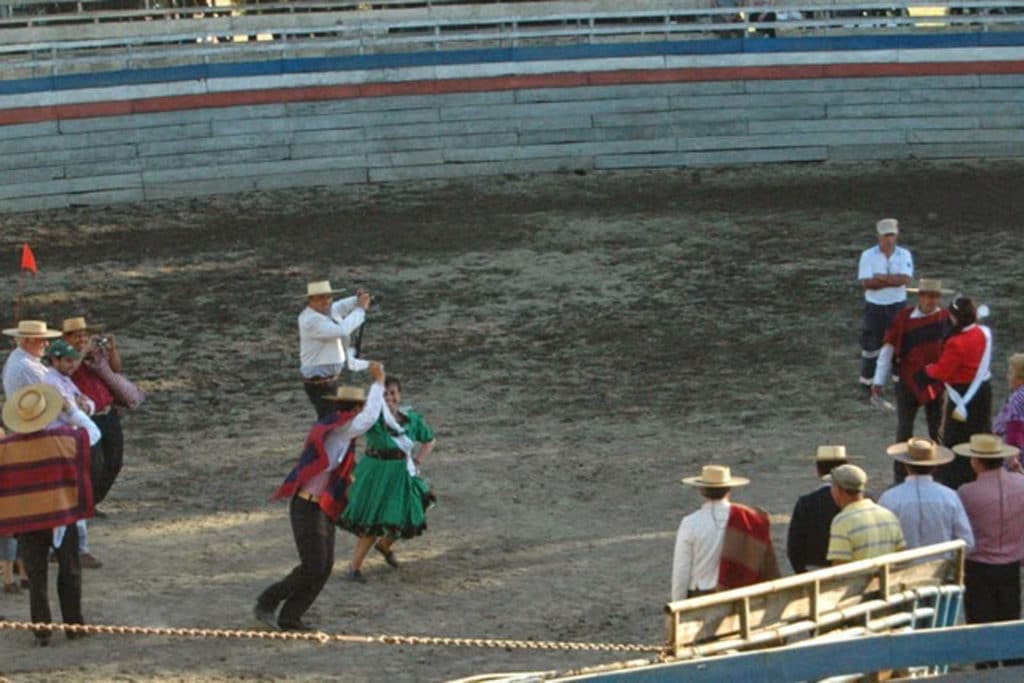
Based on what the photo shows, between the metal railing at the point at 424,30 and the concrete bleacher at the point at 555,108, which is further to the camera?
the metal railing at the point at 424,30

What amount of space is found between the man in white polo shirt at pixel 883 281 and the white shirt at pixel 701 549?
6474mm

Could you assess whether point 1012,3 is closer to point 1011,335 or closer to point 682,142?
point 682,142

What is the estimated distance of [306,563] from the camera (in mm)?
11828

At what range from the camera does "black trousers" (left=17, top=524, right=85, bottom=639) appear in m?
11.6

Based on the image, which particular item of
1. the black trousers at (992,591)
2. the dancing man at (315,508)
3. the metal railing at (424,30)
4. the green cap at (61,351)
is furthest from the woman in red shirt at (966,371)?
the metal railing at (424,30)

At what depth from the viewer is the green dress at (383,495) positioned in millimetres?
12688

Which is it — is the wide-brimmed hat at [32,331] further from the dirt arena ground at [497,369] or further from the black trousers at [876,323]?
the black trousers at [876,323]

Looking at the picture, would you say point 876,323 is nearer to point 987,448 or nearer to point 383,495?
point 383,495

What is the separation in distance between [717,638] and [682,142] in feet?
57.1

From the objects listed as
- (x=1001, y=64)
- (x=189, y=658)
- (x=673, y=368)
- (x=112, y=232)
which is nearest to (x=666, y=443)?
(x=673, y=368)

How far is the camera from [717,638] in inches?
352

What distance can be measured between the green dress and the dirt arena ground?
1.24 ft

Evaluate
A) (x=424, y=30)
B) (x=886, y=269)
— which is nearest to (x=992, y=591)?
(x=886, y=269)

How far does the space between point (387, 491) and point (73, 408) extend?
1.96 m
